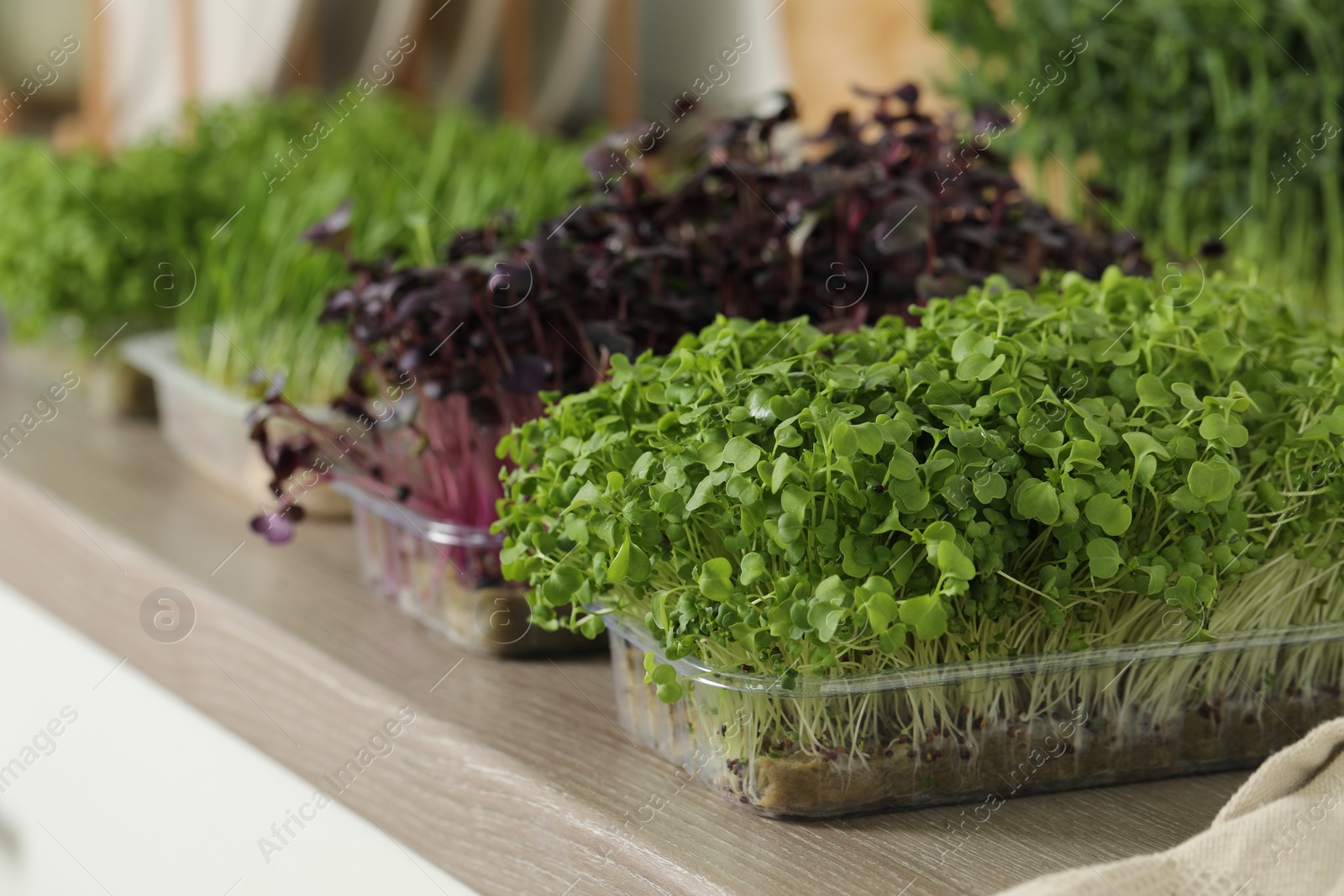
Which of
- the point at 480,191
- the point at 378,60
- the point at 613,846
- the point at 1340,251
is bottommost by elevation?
the point at 613,846

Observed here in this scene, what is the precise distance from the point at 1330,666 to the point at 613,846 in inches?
16.4

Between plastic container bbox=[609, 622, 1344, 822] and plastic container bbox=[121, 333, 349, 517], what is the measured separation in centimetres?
55

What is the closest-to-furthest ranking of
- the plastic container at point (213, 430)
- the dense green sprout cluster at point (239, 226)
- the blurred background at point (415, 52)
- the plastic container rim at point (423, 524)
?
the plastic container rim at point (423, 524), the plastic container at point (213, 430), the dense green sprout cluster at point (239, 226), the blurred background at point (415, 52)

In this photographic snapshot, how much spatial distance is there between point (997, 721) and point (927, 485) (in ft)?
0.48

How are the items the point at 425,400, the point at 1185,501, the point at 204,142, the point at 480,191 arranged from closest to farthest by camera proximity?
1. the point at 1185,501
2. the point at 425,400
3. the point at 480,191
4. the point at 204,142

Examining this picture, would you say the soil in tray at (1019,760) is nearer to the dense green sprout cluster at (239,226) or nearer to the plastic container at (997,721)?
the plastic container at (997,721)

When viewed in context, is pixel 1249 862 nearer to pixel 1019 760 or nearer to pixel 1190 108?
pixel 1019 760

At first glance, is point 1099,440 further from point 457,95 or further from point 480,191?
point 457,95

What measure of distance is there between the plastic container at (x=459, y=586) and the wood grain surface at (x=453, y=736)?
0.05ft

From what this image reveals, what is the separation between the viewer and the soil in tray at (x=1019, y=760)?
0.63 m

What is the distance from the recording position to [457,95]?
3.44 metres

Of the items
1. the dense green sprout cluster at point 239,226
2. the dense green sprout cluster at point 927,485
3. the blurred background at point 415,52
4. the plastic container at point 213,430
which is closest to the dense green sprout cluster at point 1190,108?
the dense green sprout cluster at point 239,226

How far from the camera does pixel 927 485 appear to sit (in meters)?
0.58

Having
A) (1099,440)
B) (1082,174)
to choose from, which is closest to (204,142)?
(1082,174)
